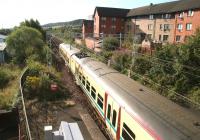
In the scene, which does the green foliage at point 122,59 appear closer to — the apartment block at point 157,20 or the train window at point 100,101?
the apartment block at point 157,20

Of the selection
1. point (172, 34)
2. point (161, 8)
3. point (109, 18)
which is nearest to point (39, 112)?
point (172, 34)

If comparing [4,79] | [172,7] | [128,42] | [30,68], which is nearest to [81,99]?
[30,68]

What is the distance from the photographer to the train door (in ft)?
33.8

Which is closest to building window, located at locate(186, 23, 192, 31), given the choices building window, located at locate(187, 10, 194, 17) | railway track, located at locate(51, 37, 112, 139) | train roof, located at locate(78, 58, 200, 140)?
building window, located at locate(187, 10, 194, 17)

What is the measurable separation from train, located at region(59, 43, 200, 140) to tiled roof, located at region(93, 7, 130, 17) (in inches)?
2082

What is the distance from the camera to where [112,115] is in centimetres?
1081

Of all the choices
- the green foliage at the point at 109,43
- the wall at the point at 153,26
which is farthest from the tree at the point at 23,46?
the wall at the point at 153,26

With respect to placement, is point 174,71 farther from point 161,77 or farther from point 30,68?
point 30,68

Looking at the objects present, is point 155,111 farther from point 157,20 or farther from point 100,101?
point 157,20

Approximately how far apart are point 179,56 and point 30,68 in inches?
622

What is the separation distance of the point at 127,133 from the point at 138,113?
105 centimetres

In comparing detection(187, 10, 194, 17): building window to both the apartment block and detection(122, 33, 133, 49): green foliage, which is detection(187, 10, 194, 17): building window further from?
detection(122, 33, 133, 49): green foliage

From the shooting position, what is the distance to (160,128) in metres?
7.21

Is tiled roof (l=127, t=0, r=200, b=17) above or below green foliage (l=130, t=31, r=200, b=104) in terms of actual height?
above
